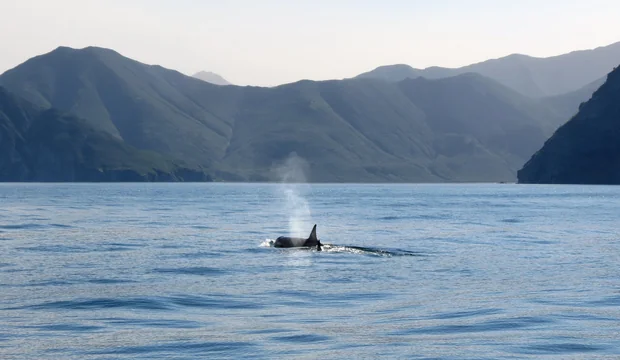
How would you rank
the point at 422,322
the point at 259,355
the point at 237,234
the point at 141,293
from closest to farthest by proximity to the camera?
1. the point at 259,355
2. the point at 422,322
3. the point at 141,293
4. the point at 237,234

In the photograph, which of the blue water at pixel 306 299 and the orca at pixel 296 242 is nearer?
the blue water at pixel 306 299

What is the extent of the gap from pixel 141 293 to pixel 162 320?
642cm

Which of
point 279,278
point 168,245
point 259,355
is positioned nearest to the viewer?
point 259,355

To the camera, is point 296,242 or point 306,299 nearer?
point 306,299

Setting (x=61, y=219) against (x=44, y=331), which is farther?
(x=61, y=219)

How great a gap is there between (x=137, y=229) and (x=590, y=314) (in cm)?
5309

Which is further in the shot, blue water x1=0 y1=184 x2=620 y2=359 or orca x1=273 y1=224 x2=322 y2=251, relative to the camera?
orca x1=273 y1=224 x2=322 y2=251

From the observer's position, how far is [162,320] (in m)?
27.8

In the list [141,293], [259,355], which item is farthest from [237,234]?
[259,355]

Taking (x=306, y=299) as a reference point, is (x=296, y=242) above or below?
above

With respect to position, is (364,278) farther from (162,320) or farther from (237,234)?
(237,234)

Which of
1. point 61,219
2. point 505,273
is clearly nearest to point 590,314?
point 505,273

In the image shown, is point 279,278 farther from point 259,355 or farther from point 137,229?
point 137,229

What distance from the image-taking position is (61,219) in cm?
9019
